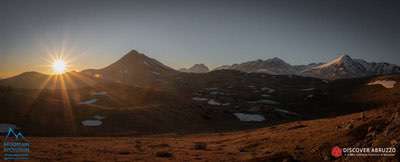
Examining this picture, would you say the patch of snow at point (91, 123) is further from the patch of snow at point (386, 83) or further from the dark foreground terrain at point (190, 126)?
the patch of snow at point (386, 83)

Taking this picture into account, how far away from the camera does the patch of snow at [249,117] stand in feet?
274

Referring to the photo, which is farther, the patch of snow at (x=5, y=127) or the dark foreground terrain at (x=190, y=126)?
the patch of snow at (x=5, y=127)

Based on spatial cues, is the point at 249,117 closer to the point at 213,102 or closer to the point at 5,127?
the point at 213,102

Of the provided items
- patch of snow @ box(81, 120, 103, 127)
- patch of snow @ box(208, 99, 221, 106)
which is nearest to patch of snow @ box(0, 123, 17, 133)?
patch of snow @ box(81, 120, 103, 127)

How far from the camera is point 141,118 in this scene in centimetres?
6278

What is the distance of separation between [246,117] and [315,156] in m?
68.0

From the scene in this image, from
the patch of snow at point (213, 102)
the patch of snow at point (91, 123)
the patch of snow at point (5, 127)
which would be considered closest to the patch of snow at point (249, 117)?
the patch of snow at point (213, 102)

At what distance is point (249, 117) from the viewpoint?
8575 centimetres

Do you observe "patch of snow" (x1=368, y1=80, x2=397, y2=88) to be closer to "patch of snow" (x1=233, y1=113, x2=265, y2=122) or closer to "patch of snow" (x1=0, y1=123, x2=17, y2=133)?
"patch of snow" (x1=233, y1=113, x2=265, y2=122)

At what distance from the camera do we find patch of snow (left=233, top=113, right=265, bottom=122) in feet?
274

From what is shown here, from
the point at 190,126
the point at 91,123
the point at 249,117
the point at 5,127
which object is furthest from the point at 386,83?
the point at 5,127

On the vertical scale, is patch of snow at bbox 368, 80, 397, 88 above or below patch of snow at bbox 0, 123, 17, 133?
above

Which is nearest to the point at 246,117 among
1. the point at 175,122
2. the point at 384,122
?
the point at 175,122

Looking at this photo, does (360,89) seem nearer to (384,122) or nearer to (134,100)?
(134,100)
